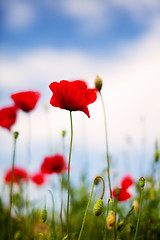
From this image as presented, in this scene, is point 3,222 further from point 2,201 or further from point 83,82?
point 83,82

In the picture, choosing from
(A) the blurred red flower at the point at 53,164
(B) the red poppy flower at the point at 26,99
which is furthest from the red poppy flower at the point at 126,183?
(B) the red poppy flower at the point at 26,99

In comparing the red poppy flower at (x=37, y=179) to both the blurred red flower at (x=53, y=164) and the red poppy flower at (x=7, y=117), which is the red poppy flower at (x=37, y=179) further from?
the red poppy flower at (x=7, y=117)

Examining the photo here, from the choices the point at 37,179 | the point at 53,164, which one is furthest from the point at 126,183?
the point at 37,179

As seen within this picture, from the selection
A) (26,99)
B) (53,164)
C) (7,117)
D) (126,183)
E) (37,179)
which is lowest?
(37,179)

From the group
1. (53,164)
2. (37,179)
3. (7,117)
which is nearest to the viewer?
(7,117)

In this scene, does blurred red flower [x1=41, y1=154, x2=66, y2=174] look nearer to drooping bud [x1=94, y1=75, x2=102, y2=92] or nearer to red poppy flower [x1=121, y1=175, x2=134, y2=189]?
red poppy flower [x1=121, y1=175, x2=134, y2=189]

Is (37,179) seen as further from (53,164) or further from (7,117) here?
(7,117)
